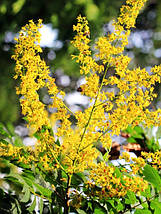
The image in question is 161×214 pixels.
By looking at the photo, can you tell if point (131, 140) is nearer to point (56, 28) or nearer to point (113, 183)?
point (113, 183)

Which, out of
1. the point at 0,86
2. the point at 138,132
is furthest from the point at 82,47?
the point at 0,86

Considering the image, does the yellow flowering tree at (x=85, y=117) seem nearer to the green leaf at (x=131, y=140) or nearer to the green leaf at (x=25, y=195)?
the green leaf at (x=25, y=195)

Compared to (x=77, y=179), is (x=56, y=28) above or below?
above

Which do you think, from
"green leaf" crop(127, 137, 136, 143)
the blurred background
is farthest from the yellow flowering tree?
the blurred background

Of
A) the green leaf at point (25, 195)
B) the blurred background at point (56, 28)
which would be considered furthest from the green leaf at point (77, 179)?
the blurred background at point (56, 28)

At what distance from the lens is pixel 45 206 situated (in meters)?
0.77

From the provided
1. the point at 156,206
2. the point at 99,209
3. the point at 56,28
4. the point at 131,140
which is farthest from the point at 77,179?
the point at 56,28

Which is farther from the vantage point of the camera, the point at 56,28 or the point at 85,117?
the point at 56,28

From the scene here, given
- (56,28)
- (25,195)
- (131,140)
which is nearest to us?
(25,195)

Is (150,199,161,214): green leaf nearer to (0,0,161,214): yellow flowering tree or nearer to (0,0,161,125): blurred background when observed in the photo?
(0,0,161,214): yellow flowering tree

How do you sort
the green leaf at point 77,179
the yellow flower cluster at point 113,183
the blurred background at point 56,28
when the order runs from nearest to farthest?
the yellow flower cluster at point 113,183, the green leaf at point 77,179, the blurred background at point 56,28

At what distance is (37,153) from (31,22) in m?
0.32

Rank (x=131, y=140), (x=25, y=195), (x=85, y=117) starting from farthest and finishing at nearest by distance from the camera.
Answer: (x=131, y=140) < (x=85, y=117) < (x=25, y=195)

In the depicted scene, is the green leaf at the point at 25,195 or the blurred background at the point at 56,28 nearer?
the green leaf at the point at 25,195
